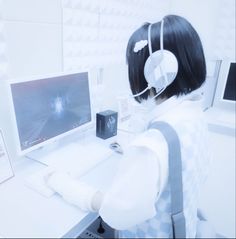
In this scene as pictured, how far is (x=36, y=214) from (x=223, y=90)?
5.06 feet

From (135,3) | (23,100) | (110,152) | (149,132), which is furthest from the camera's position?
(135,3)

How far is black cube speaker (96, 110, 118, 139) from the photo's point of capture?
4.25 ft

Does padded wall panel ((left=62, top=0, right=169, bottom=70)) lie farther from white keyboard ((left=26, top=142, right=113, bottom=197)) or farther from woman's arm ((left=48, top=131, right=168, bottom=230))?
woman's arm ((left=48, top=131, right=168, bottom=230))

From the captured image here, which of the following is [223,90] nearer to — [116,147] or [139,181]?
[116,147]

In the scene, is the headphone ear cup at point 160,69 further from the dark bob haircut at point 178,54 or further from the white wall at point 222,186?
the white wall at point 222,186

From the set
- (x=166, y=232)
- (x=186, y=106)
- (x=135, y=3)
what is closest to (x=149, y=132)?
(x=186, y=106)

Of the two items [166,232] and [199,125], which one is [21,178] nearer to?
[166,232]

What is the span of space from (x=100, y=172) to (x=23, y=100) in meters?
0.40

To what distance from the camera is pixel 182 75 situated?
2.54 ft

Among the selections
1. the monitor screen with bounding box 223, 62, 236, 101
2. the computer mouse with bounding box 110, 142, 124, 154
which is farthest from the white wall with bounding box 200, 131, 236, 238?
the computer mouse with bounding box 110, 142, 124, 154

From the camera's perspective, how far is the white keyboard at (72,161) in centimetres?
87

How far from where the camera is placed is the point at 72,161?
104 cm

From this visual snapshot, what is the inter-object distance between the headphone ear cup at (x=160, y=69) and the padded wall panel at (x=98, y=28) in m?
0.59

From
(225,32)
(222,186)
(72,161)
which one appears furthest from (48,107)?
(225,32)
